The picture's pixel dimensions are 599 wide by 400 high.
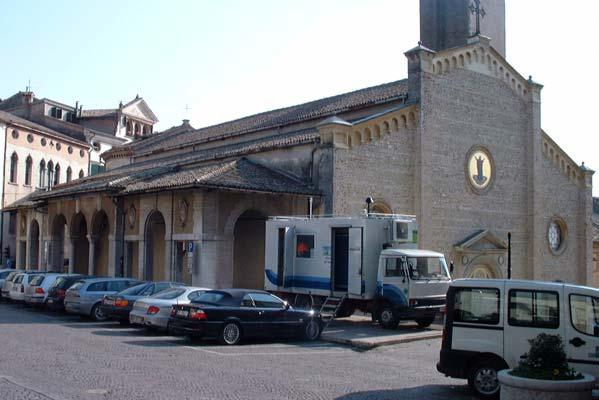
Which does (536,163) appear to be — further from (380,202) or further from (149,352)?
(149,352)

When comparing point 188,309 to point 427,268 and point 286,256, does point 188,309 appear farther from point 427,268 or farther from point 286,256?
point 427,268

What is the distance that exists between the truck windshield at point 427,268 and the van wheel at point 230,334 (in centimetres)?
618

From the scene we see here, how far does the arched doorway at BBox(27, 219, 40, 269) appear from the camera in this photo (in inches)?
1619

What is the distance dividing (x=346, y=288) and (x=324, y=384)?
9.88 m

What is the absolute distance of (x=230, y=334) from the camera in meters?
15.8

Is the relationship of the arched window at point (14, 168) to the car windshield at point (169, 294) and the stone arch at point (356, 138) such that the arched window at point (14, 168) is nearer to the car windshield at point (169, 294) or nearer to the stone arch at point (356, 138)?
the stone arch at point (356, 138)

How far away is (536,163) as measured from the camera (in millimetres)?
34312

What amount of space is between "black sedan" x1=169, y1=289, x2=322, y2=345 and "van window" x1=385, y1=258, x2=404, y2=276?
3588mm

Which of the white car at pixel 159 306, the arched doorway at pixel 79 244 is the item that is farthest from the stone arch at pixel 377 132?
the arched doorway at pixel 79 244

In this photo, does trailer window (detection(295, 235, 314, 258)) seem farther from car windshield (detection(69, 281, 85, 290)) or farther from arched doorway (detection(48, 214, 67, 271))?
arched doorway (detection(48, 214, 67, 271))

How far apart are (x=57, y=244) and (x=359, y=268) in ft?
75.4

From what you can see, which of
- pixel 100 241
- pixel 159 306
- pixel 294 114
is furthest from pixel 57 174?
pixel 159 306

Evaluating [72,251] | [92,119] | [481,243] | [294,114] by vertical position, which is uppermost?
[92,119]

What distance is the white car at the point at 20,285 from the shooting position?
2511 cm
